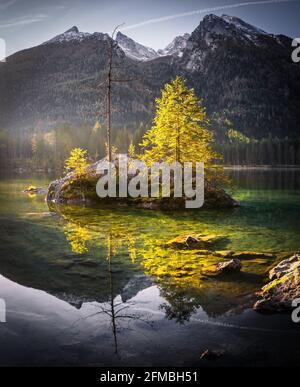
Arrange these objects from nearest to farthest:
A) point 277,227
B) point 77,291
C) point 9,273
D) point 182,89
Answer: point 77,291 < point 9,273 < point 277,227 < point 182,89

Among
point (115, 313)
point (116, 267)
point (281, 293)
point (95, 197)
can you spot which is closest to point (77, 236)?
point (116, 267)

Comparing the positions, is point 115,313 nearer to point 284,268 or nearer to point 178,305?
point 178,305

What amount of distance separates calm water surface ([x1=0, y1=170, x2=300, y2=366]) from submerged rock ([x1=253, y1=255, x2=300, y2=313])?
0.35 meters

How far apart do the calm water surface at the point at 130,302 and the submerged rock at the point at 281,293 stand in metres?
0.35

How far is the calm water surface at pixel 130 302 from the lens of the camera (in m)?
6.18

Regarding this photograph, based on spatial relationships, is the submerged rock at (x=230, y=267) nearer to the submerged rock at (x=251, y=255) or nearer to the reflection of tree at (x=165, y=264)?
the reflection of tree at (x=165, y=264)

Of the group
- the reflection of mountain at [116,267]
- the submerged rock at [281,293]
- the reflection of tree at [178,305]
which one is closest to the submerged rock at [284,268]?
the submerged rock at [281,293]

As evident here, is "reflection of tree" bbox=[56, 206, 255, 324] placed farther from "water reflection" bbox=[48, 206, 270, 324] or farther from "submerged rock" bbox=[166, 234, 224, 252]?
"submerged rock" bbox=[166, 234, 224, 252]

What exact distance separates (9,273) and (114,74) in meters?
23.1

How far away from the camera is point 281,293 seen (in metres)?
8.29
